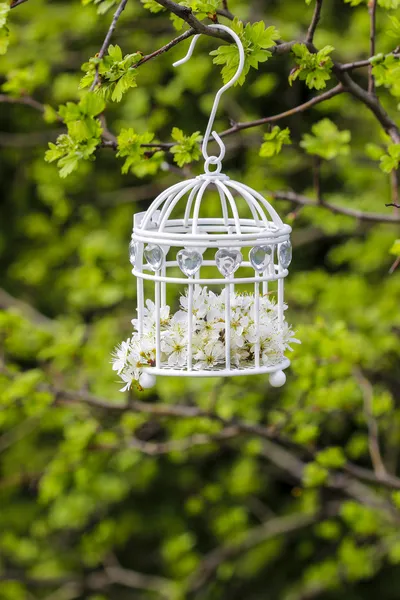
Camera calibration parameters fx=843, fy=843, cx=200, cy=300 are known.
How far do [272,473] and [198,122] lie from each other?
7.61ft

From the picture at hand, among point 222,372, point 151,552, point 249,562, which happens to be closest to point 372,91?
point 222,372

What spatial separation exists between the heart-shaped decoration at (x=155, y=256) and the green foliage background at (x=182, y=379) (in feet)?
3.95

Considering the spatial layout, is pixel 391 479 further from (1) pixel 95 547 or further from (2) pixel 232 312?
(1) pixel 95 547

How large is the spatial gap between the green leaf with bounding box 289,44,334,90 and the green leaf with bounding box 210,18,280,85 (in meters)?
0.17

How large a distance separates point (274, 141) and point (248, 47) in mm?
544

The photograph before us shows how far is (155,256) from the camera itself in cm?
177

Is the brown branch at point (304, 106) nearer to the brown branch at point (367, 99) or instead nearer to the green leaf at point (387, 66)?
the brown branch at point (367, 99)

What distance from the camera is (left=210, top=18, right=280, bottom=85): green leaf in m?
1.77

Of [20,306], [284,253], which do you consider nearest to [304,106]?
[284,253]

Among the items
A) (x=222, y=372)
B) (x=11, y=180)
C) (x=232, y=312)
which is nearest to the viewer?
(x=222, y=372)

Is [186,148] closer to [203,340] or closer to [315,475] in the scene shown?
[203,340]

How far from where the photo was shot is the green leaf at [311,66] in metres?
1.95

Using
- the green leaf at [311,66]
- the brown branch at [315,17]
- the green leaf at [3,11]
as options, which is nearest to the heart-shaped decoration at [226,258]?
the green leaf at [311,66]

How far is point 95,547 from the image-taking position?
5.01 metres
